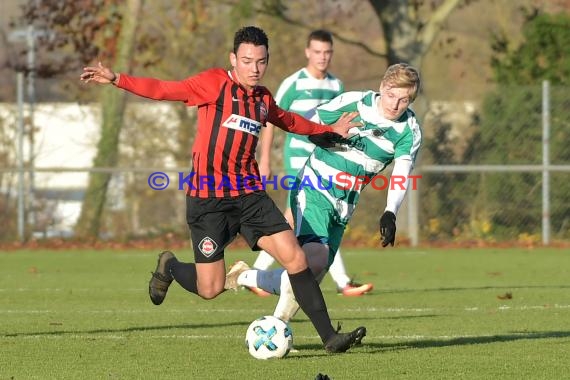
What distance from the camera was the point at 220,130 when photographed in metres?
7.34

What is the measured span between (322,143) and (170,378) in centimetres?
207

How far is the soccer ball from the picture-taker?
23.2 ft

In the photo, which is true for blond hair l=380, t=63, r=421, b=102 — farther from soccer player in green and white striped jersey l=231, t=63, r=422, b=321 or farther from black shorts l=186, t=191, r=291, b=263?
black shorts l=186, t=191, r=291, b=263

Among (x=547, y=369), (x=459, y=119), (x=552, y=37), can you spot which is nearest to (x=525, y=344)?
(x=547, y=369)

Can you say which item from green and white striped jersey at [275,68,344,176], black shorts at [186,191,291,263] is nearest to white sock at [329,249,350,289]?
green and white striped jersey at [275,68,344,176]

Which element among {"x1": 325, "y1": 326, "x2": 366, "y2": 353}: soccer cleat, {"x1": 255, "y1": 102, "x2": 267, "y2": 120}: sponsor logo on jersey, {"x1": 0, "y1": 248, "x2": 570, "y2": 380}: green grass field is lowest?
{"x1": 0, "y1": 248, "x2": 570, "y2": 380}: green grass field

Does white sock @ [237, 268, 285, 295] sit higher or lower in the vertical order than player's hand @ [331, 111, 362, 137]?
lower

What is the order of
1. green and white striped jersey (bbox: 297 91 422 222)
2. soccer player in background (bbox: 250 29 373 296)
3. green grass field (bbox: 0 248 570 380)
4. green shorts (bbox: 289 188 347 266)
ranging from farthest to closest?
soccer player in background (bbox: 250 29 373 296)
green and white striped jersey (bbox: 297 91 422 222)
green shorts (bbox: 289 188 347 266)
green grass field (bbox: 0 248 570 380)

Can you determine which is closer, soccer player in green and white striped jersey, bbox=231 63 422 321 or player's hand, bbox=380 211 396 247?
player's hand, bbox=380 211 396 247

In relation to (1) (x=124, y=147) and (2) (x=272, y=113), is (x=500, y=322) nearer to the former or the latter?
(2) (x=272, y=113)

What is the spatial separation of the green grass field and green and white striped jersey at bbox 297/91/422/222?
2.97 ft

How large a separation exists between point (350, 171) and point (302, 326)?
58.5 inches

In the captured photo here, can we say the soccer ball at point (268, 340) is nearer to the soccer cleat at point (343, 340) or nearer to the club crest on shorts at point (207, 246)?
the soccer cleat at point (343, 340)

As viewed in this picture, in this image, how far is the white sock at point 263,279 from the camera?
309 inches
